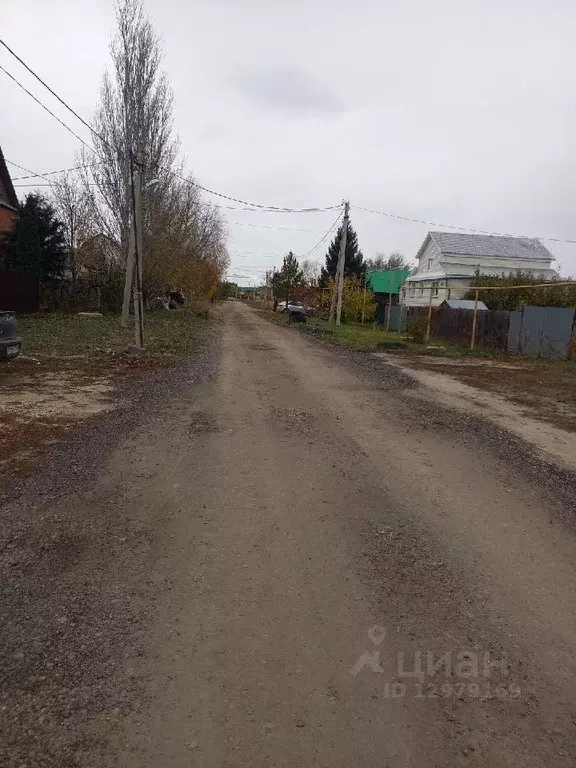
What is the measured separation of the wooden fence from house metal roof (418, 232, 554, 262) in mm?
24636

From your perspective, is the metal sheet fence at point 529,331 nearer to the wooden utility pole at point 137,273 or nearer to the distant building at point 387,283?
the wooden utility pole at point 137,273

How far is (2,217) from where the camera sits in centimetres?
2697

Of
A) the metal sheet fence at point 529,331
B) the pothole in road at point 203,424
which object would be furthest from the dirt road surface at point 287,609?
the metal sheet fence at point 529,331

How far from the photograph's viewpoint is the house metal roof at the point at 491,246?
4716cm

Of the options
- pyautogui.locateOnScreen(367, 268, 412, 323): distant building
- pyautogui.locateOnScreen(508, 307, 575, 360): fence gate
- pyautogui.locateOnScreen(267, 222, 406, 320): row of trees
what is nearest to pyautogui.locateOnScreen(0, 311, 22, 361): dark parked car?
pyautogui.locateOnScreen(508, 307, 575, 360): fence gate

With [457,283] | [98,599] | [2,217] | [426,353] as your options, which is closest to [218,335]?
[426,353]

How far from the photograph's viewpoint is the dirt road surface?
209 centimetres

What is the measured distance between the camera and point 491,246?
47875 millimetres

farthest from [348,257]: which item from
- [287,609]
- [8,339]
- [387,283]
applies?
[287,609]

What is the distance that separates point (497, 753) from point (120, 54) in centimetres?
2928

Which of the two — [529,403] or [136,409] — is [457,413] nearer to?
[529,403]

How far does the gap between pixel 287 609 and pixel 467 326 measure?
1953 centimetres

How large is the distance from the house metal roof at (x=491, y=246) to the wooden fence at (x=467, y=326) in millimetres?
24636

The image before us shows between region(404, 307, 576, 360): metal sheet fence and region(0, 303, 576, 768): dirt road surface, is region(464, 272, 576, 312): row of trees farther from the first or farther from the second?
region(0, 303, 576, 768): dirt road surface
